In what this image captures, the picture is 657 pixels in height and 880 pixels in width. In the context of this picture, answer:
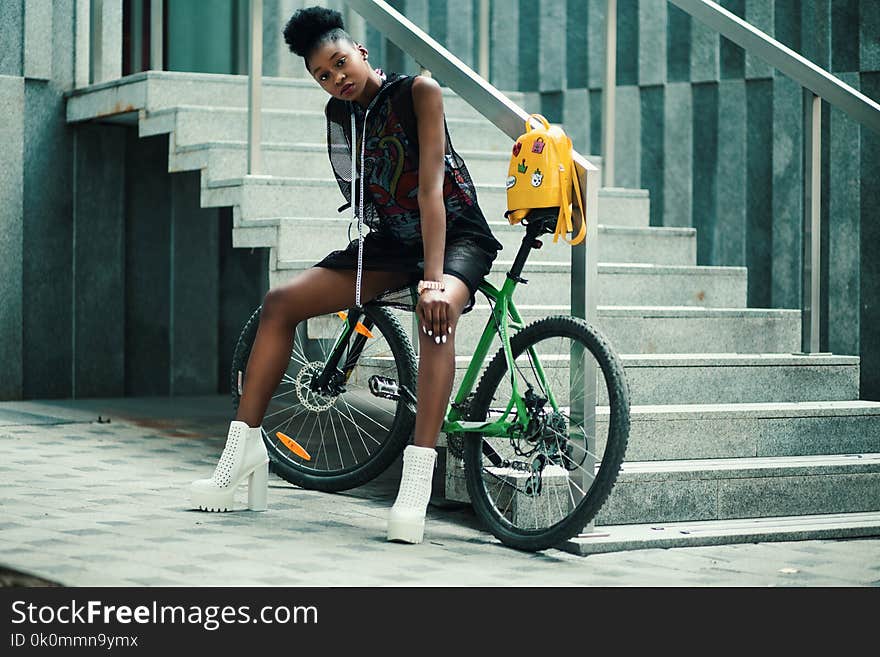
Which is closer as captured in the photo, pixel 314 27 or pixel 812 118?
Result: pixel 314 27

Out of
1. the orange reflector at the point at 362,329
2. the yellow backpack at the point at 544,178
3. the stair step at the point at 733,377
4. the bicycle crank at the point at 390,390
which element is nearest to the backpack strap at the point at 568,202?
the yellow backpack at the point at 544,178

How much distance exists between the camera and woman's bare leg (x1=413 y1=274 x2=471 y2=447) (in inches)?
161

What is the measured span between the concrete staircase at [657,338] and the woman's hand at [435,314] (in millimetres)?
619

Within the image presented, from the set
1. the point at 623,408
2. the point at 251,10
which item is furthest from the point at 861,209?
the point at 623,408

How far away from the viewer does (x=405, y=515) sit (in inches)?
160

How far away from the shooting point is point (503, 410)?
4.30 m

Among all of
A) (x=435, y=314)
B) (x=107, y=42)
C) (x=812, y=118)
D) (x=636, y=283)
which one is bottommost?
(x=435, y=314)

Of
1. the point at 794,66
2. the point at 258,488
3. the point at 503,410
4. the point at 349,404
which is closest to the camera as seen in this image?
the point at 503,410

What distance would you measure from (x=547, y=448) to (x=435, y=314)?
482 millimetres

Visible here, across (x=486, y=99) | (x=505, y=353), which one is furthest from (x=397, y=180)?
(x=505, y=353)

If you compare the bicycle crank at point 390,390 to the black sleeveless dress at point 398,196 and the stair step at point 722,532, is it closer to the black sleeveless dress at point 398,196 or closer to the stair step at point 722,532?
the black sleeveless dress at point 398,196

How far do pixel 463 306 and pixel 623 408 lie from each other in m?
0.59

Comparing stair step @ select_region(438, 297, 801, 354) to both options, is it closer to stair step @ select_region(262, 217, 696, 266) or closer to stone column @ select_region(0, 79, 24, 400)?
stair step @ select_region(262, 217, 696, 266)

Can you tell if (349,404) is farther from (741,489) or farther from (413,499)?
(741,489)
